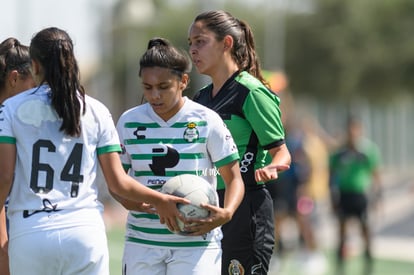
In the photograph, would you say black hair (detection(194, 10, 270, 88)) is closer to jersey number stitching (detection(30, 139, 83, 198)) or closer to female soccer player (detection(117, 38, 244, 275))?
female soccer player (detection(117, 38, 244, 275))

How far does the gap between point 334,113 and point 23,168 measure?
160 ft

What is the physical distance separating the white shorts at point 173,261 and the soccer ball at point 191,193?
0.19m

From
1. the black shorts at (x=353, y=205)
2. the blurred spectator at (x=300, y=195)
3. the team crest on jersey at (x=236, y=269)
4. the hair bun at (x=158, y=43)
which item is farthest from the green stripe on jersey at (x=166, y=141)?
the black shorts at (x=353, y=205)

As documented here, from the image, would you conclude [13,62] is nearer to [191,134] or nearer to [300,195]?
[191,134]

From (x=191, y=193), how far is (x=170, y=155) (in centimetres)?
35

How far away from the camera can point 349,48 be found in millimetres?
45500

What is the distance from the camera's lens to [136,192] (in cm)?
555

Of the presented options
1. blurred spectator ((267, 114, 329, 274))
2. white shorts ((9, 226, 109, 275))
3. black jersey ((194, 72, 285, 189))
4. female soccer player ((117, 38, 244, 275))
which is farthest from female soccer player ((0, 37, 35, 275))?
blurred spectator ((267, 114, 329, 274))

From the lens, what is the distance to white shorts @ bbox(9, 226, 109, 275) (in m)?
5.29

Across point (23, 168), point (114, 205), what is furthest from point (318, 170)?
point (114, 205)

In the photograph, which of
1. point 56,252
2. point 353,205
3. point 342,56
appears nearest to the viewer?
point 56,252

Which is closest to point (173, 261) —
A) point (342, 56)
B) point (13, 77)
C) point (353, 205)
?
point (13, 77)

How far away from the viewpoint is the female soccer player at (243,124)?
6.56m

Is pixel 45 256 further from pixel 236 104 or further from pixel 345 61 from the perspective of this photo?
pixel 345 61
